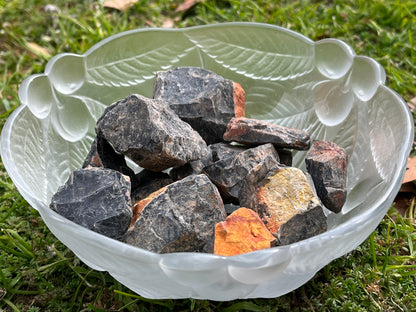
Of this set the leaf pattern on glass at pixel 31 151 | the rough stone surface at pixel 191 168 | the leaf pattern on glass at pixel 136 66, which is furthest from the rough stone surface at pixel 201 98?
the leaf pattern on glass at pixel 31 151

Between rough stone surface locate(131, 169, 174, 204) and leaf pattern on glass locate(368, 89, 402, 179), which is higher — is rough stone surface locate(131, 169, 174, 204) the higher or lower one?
the lower one

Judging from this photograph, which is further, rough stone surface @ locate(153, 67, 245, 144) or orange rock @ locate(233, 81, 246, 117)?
orange rock @ locate(233, 81, 246, 117)

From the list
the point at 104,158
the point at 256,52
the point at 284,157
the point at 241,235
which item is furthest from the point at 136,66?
the point at 241,235

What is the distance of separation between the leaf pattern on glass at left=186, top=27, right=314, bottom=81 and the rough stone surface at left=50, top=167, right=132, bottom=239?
78 cm

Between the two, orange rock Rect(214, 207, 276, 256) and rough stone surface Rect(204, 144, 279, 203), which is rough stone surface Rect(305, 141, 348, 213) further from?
orange rock Rect(214, 207, 276, 256)

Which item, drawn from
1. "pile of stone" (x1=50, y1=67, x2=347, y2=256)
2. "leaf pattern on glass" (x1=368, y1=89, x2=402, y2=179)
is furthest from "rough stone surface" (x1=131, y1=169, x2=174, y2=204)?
"leaf pattern on glass" (x1=368, y1=89, x2=402, y2=179)

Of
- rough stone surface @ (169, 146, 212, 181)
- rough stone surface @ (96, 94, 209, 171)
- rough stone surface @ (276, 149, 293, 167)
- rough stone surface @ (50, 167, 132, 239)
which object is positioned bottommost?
rough stone surface @ (276, 149, 293, 167)

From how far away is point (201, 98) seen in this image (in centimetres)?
162

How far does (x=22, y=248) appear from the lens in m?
1.69

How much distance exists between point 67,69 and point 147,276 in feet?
3.06

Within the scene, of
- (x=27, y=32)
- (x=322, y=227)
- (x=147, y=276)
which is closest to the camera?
(x=147, y=276)

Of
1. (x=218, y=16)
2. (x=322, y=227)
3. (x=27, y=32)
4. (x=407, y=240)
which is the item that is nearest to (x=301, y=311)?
(x=322, y=227)

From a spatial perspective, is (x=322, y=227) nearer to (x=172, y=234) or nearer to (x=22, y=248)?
(x=172, y=234)

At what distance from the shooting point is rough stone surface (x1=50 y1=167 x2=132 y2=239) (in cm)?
129
